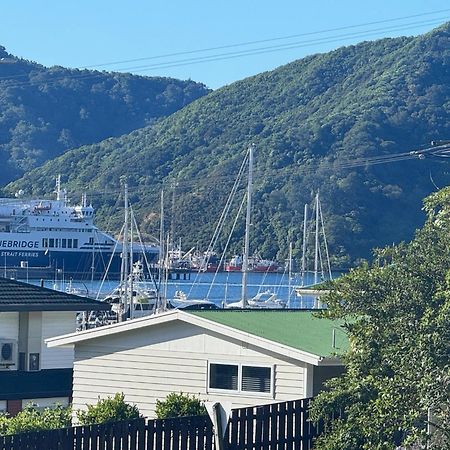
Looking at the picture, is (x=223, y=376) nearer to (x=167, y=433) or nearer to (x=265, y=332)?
(x=265, y=332)

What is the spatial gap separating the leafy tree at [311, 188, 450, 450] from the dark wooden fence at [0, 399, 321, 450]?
39 centimetres

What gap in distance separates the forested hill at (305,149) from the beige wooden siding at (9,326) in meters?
80.3

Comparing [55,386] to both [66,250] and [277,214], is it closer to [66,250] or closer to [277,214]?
[277,214]

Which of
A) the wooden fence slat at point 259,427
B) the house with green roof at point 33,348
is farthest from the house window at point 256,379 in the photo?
the house with green roof at point 33,348

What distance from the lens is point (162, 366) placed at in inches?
776

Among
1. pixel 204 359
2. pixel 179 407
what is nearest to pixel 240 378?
pixel 204 359

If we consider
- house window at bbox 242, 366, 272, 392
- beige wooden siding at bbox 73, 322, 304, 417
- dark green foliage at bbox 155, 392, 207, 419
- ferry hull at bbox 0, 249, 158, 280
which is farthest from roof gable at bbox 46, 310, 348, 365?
ferry hull at bbox 0, 249, 158, 280

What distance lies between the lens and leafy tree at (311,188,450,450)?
1398cm

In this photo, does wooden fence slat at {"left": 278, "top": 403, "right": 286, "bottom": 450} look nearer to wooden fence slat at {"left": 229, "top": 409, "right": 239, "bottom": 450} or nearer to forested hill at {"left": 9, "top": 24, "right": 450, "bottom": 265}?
wooden fence slat at {"left": 229, "top": 409, "right": 239, "bottom": 450}

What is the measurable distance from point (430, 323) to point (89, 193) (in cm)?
16179

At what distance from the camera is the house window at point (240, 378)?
1881 cm

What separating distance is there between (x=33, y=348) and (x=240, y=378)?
5.51m

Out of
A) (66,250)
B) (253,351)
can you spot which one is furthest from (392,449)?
(66,250)

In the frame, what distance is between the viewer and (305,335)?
1994 centimetres
